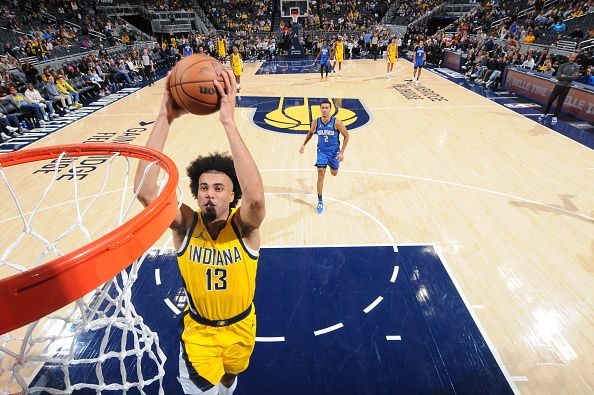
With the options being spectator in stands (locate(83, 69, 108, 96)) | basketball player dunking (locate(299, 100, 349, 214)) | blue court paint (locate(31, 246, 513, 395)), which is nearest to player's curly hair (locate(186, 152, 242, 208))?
blue court paint (locate(31, 246, 513, 395))

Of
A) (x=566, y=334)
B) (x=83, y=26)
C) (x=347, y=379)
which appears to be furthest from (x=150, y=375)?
(x=83, y=26)

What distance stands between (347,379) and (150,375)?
177 cm

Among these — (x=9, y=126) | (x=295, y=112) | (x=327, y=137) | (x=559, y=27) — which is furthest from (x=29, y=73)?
(x=559, y=27)

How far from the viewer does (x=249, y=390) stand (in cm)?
313

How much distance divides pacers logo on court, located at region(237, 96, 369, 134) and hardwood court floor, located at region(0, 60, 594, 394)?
Answer: 0.42 metres

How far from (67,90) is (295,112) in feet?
25.7

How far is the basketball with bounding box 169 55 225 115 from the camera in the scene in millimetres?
1998

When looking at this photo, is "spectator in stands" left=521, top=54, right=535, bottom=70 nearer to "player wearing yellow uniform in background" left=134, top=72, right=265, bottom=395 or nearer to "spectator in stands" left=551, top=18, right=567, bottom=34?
"spectator in stands" left=551, top=18, right=567, bottom=34

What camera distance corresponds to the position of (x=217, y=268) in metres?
2.16

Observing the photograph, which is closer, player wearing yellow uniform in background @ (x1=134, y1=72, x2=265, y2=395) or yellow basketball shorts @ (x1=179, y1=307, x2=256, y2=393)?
player wearing yellow uniform in background @ (x1=134, y1=72, x2=265, y2=395)

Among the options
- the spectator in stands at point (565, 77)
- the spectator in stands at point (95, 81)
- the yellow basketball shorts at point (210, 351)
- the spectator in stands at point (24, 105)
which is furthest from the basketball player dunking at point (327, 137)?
the spectator in stands at point (95, 81)

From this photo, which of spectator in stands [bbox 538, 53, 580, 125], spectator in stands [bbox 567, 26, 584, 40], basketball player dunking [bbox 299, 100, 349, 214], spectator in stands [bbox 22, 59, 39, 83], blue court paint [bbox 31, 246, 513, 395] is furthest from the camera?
spectator in stands [bbox 567, 26, 584, 40]

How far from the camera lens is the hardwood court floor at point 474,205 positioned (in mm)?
3779

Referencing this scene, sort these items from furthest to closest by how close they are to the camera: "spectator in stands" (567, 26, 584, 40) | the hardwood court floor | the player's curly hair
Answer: "spectator in stands" (567, 26, 584, 40) → the hardwood court floor → the player's curly hair
